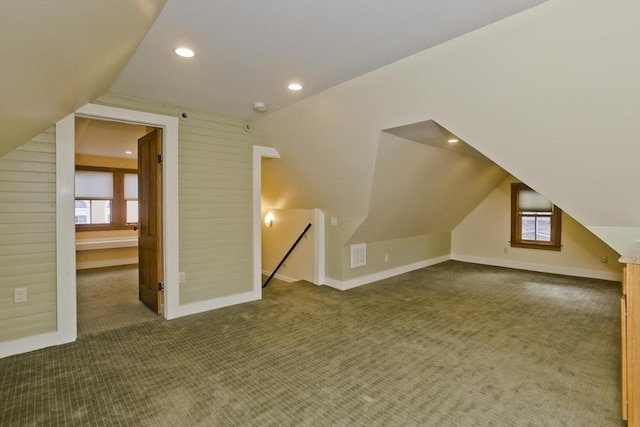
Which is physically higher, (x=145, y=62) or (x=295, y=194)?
(x=145, y=62)

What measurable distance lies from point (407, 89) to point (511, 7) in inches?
37.2

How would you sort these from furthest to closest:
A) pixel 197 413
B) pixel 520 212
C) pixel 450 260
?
pixel 450 260 < pixel 520 212 < pixel 197 413

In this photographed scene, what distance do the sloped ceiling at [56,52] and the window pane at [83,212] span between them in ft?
14.8

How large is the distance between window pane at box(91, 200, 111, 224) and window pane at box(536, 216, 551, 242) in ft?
28.9

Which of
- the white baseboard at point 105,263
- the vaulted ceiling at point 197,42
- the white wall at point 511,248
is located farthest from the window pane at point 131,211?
the white wall at point 511,248

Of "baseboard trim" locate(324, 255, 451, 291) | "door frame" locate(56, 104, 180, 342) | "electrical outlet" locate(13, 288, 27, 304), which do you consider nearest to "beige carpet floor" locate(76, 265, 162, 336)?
"door frame" locate(56, 104, 180, 342)

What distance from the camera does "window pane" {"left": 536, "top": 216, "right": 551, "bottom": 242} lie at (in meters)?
6.03

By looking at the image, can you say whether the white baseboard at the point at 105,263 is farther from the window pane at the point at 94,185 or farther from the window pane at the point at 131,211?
the window pane at the point at 94,185

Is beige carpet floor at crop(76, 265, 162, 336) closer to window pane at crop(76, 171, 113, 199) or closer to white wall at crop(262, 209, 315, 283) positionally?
window pane at crop(76, 171, 113, 199)

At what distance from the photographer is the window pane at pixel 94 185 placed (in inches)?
252

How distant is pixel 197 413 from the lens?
6.44 ft

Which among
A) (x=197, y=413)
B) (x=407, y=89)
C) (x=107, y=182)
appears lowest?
(x=197, y=413)

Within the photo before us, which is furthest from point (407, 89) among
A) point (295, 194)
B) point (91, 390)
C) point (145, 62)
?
point (91, 390)

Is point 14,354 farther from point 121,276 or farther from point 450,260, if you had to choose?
point 450,260
